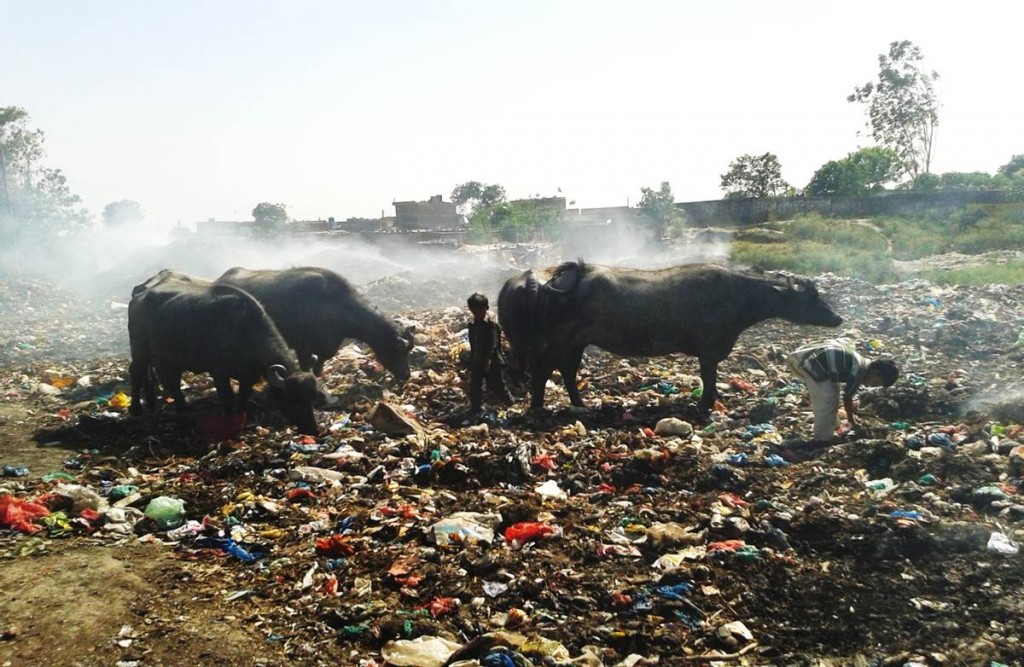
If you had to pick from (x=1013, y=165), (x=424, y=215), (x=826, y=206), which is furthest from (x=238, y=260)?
(x=1013, y=165)

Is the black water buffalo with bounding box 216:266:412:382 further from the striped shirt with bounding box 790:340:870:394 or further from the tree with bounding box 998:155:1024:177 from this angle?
the tree with bounding box 998:155:1024:177

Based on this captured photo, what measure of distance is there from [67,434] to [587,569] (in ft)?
20.7

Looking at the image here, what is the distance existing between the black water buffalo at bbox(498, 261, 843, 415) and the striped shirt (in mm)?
1873

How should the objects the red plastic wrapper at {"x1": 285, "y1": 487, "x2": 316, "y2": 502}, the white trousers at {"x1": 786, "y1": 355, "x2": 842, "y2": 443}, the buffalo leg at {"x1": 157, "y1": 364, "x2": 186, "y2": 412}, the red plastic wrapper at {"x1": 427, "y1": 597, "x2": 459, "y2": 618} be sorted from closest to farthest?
the red plastic wrapper at {"x1": 427, "y1": 597, "x2": 459, "y2": 618}, the red plastic wrapper at {"x1": 285, "y1": 487, "x2": 316, "y2": 502}, the white trousers at {"x1": 786, "y1": 355, "x2": 842, "y2": 443}, the buffalo leg at {"x1": 157, "y1": 364, "x2": 186, "y2": 412}

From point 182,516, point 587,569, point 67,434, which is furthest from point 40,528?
point 587,569

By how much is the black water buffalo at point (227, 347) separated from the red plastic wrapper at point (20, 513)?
8.80ft

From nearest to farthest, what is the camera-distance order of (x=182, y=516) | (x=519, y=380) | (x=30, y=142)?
(x=182, y=516), (x=519, y=380), (x=30, y=142)

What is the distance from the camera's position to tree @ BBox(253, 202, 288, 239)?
4172 cm

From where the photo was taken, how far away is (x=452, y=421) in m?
8.56

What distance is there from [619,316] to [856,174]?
35.2 meters

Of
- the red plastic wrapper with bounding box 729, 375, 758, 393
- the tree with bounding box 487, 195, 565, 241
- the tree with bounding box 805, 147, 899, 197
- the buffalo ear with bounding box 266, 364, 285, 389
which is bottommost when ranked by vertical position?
the red plastic wrapper with bounding box 729, 375, 758, 393

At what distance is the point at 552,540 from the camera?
510cm

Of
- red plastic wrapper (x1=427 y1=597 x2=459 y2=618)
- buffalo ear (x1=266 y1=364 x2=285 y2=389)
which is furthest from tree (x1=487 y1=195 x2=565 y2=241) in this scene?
red plastic wrapper (x1=427 y1=597 x2=459 y2=618)

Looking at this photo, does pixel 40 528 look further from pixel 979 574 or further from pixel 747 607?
pixel 979 574
